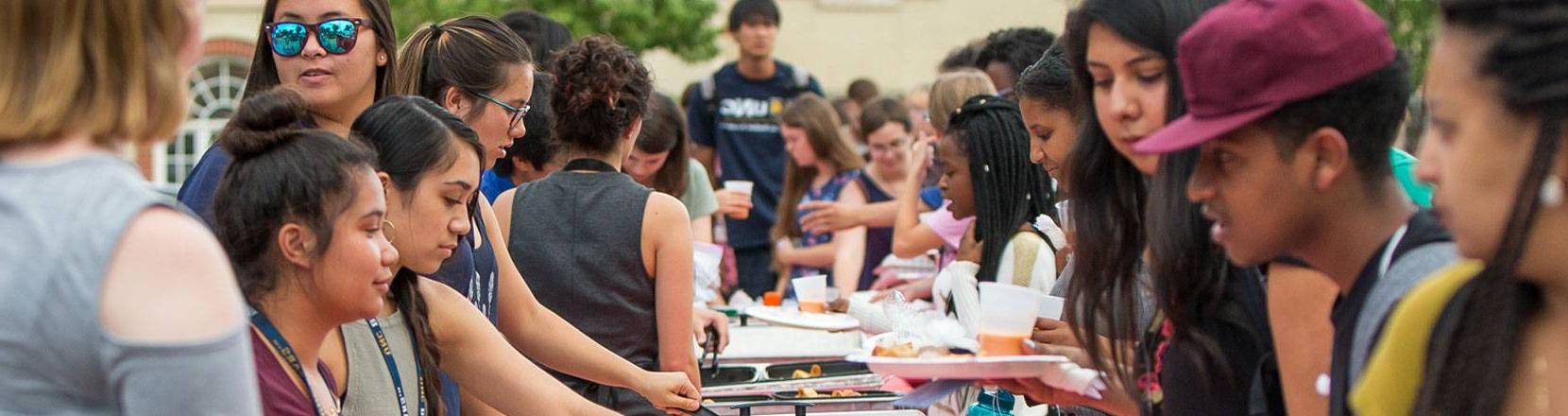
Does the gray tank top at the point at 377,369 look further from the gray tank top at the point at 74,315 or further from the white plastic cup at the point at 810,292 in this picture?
the white plastic cup at the point at 810,292

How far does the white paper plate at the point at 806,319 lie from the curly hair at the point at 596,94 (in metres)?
1.73

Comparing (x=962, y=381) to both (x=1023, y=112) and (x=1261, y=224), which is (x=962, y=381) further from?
(x=1023, y=112)

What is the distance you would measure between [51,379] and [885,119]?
287 inches

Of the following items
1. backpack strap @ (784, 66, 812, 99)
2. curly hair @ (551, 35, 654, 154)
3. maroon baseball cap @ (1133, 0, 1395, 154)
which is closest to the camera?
maroon baseball cap @ (1133, 0, 1395, 154)

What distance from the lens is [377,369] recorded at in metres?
3.09

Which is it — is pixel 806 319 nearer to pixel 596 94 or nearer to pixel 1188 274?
pixel 596 94

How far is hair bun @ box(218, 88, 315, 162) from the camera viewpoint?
8.90 ft

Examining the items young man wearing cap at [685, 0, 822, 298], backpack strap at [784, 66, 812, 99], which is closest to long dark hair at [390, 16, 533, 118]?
young man wearing cap at [685, 0, 822, 298]

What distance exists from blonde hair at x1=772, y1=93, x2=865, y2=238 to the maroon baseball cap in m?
6.86

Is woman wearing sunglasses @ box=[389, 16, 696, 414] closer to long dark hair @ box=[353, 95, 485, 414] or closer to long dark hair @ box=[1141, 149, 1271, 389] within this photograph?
long dark hair @ box=[353, 95, 485, 414]

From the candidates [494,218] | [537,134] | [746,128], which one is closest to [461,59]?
[494,218]

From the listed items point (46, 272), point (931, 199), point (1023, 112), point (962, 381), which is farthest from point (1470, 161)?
point (931, 199)

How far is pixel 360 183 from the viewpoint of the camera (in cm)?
269

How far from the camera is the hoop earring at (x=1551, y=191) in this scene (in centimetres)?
154
